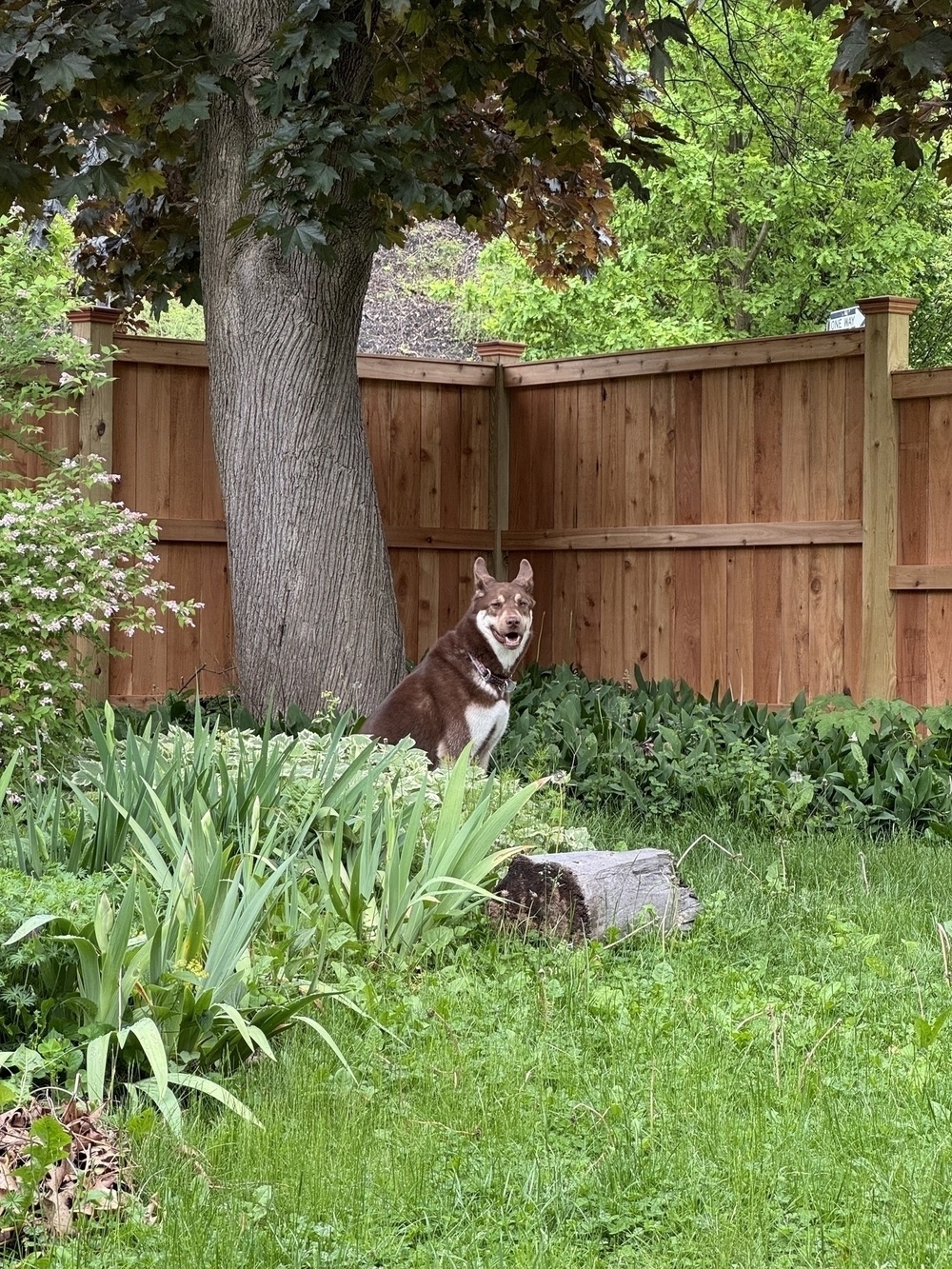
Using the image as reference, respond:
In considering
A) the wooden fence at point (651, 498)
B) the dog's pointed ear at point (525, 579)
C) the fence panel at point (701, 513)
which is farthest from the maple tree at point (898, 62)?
the dog's pointed ear at point (525, 579)

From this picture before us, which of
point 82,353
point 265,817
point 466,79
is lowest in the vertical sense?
point 265,817

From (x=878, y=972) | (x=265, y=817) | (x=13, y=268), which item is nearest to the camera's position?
(x=878, y=972)

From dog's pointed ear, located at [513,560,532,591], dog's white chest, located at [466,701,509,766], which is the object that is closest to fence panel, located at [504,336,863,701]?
dog's pointed ear, located at [513,560,532,591]

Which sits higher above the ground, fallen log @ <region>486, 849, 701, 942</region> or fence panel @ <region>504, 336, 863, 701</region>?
fence panel @ <region>504, 336, 863, 701</region>

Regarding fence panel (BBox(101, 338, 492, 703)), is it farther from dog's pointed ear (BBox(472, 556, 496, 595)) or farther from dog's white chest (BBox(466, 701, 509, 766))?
dog's white chest (BBox(466, 701, 509, 766))

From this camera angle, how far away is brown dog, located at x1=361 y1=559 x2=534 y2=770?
7156 millimetres

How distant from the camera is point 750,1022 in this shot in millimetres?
3938

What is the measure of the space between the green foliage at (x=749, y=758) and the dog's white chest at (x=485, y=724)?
23 centimetres

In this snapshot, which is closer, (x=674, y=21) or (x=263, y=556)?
(x=674, y=21)

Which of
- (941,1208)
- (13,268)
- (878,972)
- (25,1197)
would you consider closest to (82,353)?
(13,268)

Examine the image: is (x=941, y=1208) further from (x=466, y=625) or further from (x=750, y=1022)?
(x=466, y=625)

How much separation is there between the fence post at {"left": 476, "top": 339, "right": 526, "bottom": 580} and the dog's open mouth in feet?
15.3

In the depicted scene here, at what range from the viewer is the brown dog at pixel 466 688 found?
282 inches

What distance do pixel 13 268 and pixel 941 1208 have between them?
6.96 meters
